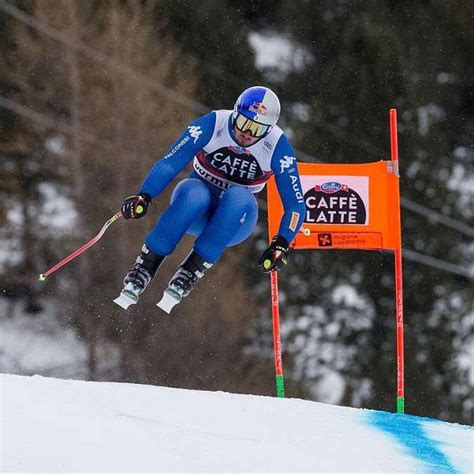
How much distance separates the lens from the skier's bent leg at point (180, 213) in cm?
540

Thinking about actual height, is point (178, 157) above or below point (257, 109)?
below

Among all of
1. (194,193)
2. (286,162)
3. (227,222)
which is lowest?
(227,222)

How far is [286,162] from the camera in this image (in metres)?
5.67

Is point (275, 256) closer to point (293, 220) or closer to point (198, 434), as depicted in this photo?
point (293, 220)

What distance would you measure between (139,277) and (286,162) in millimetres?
892

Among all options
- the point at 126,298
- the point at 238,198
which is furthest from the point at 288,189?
the point at 126,298

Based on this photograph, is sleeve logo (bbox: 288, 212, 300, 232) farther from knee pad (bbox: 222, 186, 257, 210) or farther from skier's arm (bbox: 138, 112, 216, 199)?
skier's arm (bbox: 138, 112, 216, 199)

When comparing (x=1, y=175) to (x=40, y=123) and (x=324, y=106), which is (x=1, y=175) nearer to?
(x=40, y=123)

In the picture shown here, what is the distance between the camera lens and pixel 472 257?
59.8ft

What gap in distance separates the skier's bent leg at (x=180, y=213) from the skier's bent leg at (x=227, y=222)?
0.28 feet

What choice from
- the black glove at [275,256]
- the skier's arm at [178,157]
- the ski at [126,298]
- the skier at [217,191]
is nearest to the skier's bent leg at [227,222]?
the skier at [217,191]

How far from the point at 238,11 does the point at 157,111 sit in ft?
13.3

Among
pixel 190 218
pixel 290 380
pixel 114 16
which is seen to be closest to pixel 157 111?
pixel 114 16

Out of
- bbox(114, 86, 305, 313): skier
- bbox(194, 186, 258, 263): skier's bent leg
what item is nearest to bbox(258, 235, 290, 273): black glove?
bbox(114, 86, 305, 313): skier
